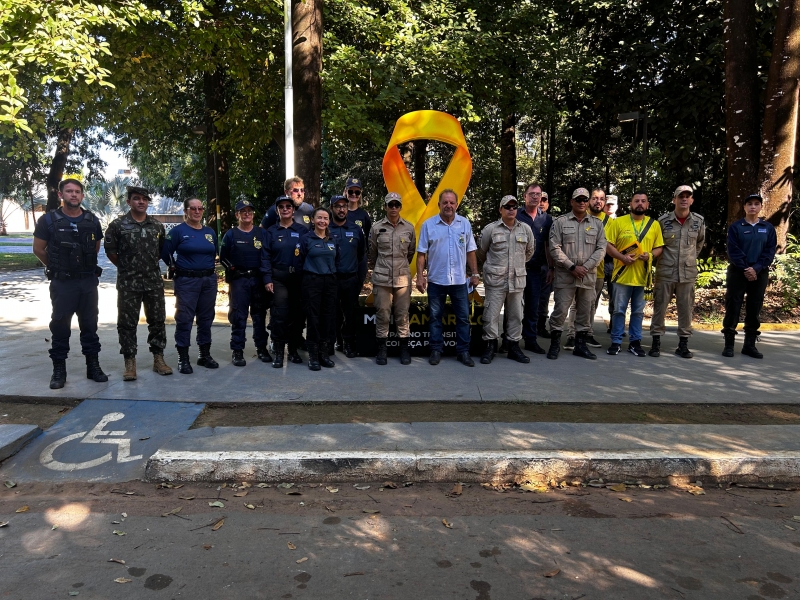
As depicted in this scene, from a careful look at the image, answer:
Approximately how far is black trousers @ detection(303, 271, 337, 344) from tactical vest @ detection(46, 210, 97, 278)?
223cm

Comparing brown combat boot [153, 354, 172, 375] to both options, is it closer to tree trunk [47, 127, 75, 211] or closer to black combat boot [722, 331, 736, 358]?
black combat boot [722, 331, 736, 358]

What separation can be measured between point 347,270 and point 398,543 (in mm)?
4228

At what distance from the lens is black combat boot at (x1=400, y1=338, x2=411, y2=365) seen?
7332 mm

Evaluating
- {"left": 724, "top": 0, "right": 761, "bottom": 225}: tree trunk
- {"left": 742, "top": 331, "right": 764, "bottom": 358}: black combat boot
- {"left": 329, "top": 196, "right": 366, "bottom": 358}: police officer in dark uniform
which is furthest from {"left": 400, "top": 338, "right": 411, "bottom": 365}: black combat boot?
{"left": 724, "top": 0, "right": 761, "bottom": 225}: tree trunk

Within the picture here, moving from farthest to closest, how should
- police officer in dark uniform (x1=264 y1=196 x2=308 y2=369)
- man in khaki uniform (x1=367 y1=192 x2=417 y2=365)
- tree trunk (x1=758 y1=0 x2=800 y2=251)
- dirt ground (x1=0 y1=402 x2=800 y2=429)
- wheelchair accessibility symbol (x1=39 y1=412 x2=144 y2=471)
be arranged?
1. tree trunk (x1=758 y1=0 x2=800 y2=251)
2. man in khaki uniform (x1=367 y1=192 x2=417 y2=365)
3. police officer in dark uniform (x1=264 y1=196 x2=308 y2=369)
4. dirt ground (x1=0 y1=402 x2=800 y2=429)
5. wheelchair accessibility symbol (x1=39 y1=412 x2=144 y2=471)

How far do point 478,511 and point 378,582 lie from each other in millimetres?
1022

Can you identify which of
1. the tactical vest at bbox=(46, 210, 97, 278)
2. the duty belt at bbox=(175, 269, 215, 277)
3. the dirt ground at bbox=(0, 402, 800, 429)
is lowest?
the dirt ground at bbox=(0, 402, 800, 429)

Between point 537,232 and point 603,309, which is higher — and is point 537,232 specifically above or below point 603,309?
above

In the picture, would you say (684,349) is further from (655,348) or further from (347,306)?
(347,306)

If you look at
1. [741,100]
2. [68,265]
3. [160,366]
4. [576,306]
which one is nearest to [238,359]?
[160,366]

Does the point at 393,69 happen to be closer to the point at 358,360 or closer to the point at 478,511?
the point at 358,360

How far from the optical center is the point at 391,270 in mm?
7184

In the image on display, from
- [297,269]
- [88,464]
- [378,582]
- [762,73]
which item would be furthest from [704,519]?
[762,73]

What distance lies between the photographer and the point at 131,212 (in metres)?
6.58
